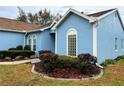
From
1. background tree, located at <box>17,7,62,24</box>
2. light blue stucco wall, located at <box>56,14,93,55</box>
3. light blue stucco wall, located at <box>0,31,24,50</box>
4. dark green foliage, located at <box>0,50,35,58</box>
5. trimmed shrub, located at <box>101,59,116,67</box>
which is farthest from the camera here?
background tree, located at <box>17,7,62,24</box>

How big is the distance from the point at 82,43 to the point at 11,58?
550cm

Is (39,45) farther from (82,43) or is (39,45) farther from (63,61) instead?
(63,61)

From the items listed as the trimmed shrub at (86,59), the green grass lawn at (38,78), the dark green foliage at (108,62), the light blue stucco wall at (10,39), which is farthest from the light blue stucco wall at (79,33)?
the light blue stucco wall at (10,39)

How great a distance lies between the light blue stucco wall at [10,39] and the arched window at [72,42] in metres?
5.94

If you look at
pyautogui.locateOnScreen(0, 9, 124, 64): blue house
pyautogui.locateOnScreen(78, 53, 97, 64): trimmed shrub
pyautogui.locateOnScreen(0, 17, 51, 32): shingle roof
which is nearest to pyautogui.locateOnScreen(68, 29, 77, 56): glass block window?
pyautogui.locateOnScreen(0, 9, 124, 64): blue house

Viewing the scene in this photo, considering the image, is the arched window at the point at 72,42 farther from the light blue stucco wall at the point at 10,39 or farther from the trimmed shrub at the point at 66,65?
the light blue stucco wall at the point at 10,39

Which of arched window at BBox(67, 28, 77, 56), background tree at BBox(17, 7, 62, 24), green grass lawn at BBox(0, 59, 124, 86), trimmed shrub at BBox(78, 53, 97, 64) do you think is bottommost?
green grass lawn at BBox(0, 59, 124, 86)

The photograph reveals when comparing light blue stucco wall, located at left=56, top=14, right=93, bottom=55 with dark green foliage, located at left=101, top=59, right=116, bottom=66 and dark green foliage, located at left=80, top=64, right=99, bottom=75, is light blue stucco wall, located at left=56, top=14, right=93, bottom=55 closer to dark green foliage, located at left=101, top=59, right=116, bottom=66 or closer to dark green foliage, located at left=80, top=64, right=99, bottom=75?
dark green foliage, located at left=101, top=59, right=116, bottom=66

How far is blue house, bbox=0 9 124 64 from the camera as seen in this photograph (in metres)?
13.7

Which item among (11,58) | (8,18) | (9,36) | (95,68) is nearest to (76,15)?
(95,68)

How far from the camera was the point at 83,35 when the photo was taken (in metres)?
14.2

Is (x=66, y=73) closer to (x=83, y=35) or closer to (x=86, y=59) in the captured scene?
(x=86, y=59)

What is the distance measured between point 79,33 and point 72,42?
877 millimetres

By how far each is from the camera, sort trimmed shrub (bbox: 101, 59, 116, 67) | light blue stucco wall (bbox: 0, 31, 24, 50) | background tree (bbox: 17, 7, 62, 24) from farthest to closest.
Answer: background tree (bbox: 17, 7, 62, 24), light blue stucco wall (bbox: 0, 31, 24, 50), trimmed shrub (bbox: 101, 59, 116, 67)
